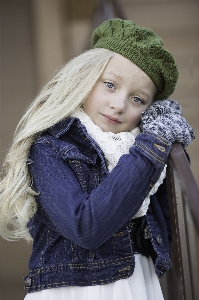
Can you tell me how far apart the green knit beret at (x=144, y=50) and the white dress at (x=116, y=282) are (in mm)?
247

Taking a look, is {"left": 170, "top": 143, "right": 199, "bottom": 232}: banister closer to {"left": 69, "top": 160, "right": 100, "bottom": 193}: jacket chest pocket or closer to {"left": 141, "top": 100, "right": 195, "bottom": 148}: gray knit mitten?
{"left": 141, "top": 100, "right": 195, "bottom": 148}: gray knit mitten

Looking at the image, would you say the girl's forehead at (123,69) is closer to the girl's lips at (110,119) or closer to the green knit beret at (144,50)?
the green knit beret at (144,50)

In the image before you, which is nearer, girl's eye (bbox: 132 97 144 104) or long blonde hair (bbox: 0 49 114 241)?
long blonde hair (bbox: 0 49 114 241)

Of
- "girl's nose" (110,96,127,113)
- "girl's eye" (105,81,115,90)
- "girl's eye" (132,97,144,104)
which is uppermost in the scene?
"girl's eye" (105,81,115,90)

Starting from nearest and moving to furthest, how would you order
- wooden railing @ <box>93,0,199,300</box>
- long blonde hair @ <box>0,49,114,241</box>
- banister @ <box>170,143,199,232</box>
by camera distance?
banister @ <box>170,143,199,232</box> → wooden railing @ <box>93,0,199,300</box> → long blonde hair @ <box>0,49,114,241</box>

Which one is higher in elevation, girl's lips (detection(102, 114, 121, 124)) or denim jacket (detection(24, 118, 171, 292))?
girl's lips (detection(102, 114, 121, 124))

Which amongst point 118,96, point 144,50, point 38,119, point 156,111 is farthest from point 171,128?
point 38,119

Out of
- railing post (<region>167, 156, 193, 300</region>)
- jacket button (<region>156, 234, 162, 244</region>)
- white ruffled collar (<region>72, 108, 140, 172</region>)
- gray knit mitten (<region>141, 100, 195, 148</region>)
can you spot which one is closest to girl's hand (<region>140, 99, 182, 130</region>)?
gray knit mitten (<region>141, 100, 195, 148</region>)

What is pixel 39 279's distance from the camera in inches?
85.9

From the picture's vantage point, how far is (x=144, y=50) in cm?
234

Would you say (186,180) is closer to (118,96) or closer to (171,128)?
(171,128)

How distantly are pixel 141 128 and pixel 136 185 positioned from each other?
1.48 ft

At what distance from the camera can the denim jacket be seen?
198cm

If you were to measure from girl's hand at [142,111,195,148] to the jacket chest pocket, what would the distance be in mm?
257
